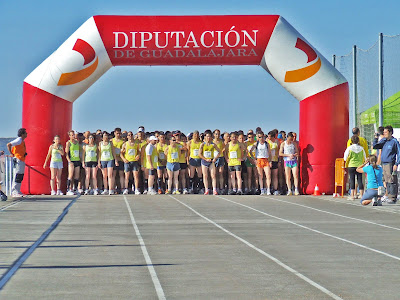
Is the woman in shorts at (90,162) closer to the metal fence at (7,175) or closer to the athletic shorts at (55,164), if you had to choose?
the athletic shorts at (55,164)

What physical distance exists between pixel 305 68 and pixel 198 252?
14.4 meters

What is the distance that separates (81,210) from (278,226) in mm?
5199

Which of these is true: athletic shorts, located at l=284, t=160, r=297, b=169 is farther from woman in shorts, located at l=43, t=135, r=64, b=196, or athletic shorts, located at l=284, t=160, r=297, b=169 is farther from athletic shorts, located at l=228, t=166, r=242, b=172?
woman in shorts, located at l=43, t=135, r=64, b=196

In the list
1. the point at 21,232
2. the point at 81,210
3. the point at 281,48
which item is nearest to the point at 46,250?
the point at 21,232

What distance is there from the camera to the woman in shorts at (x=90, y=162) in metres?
25.5

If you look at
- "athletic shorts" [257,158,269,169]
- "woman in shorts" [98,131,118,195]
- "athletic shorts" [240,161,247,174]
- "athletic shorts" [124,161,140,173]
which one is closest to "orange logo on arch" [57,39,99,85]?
"woman in shorts" [98,131,118,195]

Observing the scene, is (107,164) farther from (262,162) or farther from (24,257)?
(24,257)

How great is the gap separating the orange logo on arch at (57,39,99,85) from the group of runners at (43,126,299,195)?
1.49 meters

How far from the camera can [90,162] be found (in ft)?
83.9

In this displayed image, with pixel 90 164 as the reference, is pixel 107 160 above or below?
above

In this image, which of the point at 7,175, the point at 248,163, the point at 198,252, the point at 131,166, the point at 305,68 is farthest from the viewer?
the point at 7,175

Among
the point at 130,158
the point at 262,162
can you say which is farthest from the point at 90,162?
the point at 262,162

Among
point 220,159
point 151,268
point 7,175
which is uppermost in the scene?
point 220,159

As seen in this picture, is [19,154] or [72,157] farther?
[72,157]
